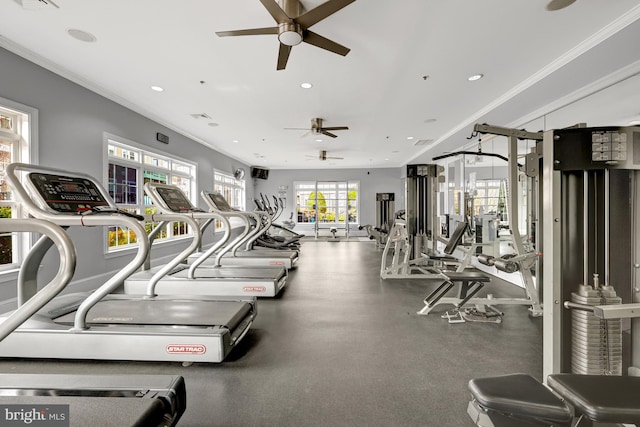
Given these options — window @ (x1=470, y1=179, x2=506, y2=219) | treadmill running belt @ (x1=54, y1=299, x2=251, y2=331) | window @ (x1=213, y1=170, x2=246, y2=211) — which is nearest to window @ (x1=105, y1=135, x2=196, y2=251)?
treadmill running belt @ (x1=54, y1=299, x2=251, y2=331)

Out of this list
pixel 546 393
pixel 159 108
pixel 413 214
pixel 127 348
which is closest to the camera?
pixel 546 393

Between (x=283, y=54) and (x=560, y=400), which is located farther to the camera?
(x=283, y=54)

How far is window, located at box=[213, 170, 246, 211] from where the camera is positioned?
891 cm

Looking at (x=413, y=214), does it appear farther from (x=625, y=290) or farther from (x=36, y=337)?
(x=36, y=337)

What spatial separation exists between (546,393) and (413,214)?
4.88 metres

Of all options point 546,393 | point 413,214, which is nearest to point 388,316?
point 546,393

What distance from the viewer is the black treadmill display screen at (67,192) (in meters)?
2.04

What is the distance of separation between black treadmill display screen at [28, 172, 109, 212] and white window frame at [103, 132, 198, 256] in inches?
98.3

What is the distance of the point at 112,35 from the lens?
9.87ft

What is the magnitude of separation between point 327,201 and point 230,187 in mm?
4387

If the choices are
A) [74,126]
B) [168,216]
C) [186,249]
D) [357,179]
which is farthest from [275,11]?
[357,179]

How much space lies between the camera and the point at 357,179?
41.2 feet
